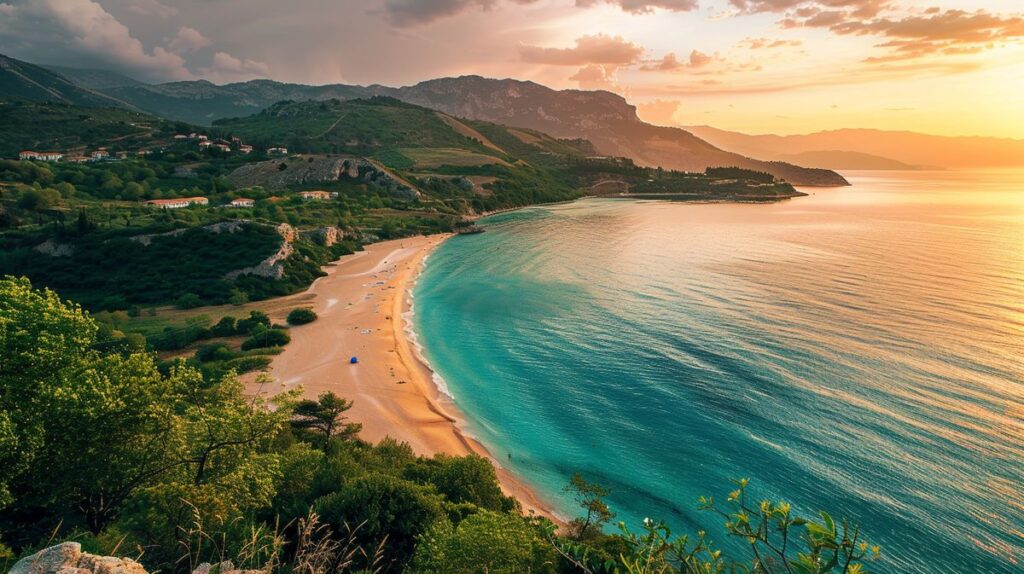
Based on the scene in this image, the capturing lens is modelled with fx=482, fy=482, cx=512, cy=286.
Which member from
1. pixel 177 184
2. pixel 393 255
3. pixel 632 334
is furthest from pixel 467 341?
pixel 177 184

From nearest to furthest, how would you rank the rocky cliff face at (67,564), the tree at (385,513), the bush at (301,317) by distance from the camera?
1. the rocky cliff face at (67,564)
2. the tree at (385,513)
3. the bush at (301,317)

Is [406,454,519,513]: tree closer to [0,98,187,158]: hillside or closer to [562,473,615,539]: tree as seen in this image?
[562,473,615,539]: tree

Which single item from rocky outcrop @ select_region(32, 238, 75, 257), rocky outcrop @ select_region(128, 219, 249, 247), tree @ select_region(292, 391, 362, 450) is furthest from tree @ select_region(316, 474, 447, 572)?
rocky outcrop @ select_region(32, 238, 75, 257)

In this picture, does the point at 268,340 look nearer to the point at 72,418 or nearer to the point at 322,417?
the point at 322,417

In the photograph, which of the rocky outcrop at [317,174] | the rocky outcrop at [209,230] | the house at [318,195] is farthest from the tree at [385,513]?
the rocky outcrop at [317,174]

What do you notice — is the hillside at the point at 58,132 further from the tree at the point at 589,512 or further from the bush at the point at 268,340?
the tree at the point at 589,512

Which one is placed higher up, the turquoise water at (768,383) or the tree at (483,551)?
the tree at (483,551)
